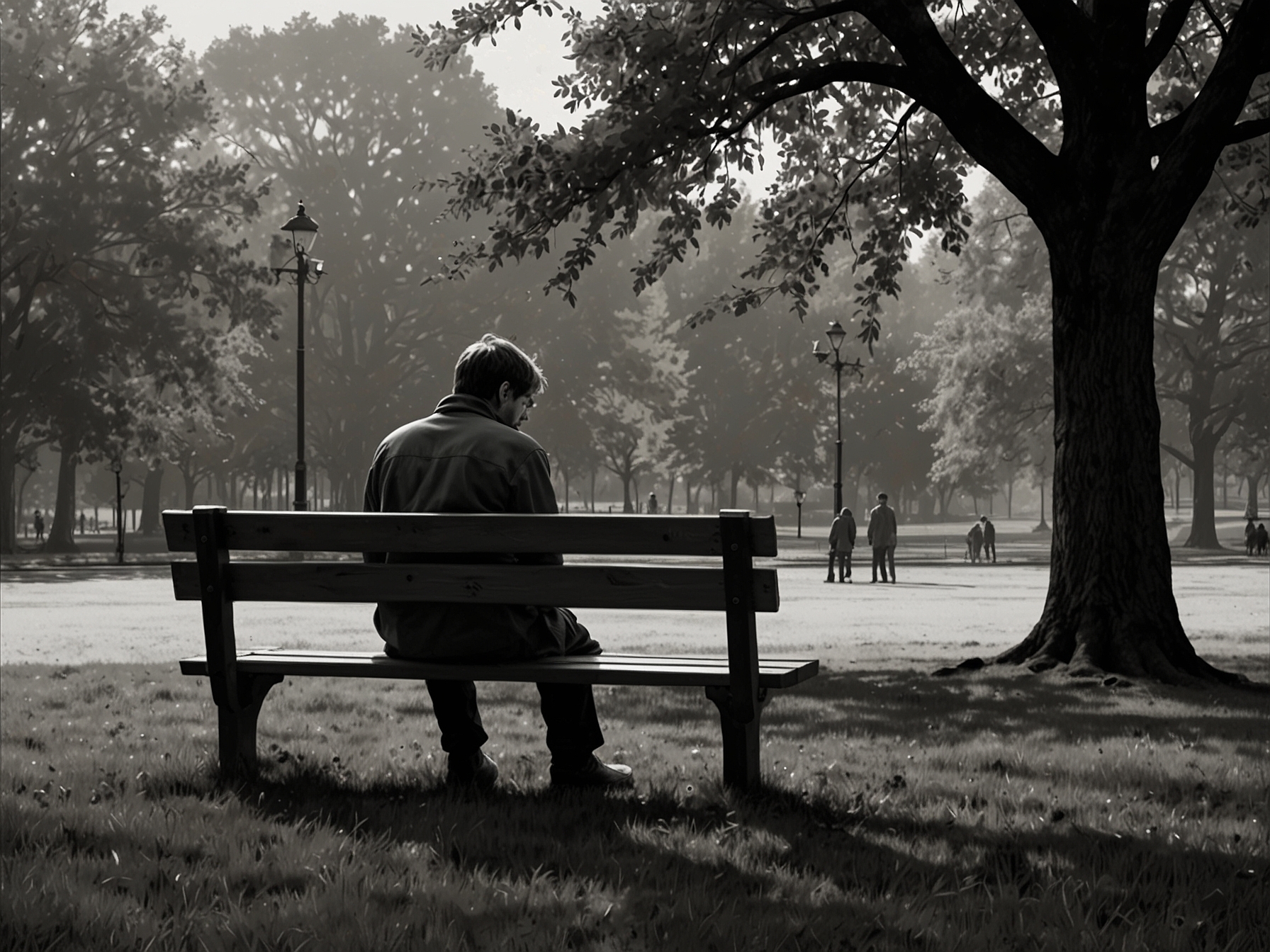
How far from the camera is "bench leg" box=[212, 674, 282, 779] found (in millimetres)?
4996

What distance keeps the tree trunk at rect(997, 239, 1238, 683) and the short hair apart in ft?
16.6

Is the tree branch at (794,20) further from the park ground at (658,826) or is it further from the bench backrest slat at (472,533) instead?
the bench backrest slat at (472,533)

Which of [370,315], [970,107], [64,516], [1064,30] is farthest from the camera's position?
[370,315]

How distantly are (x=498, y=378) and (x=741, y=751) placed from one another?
1.56 m

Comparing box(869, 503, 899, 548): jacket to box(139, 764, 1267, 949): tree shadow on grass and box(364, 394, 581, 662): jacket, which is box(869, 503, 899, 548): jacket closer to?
box(364, 394, 581, 662): jacket

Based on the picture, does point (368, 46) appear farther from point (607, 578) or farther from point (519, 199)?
point (607, 578)

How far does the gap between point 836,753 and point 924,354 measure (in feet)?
142

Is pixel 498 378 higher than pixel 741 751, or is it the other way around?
pixel 498 378

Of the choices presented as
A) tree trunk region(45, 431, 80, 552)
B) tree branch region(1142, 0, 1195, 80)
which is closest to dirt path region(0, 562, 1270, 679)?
tree branch region(1142, 0, 1195, 80)

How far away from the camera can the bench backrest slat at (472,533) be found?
4.29m

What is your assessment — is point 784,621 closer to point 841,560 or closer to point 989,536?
point 841,560

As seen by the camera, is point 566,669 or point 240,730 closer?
point 566,669

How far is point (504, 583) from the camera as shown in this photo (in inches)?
178

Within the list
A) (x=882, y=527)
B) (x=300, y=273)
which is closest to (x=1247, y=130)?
(x=300, y=273)
